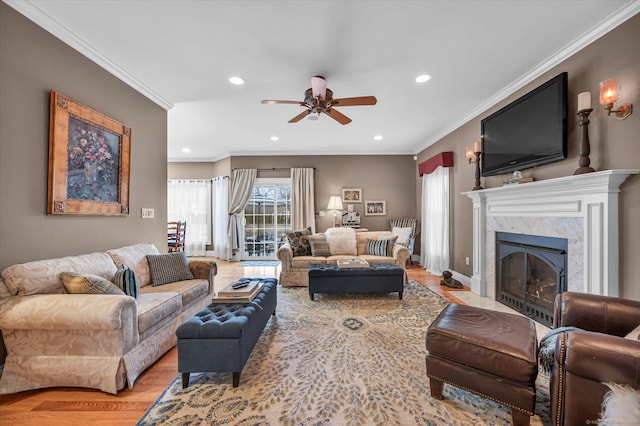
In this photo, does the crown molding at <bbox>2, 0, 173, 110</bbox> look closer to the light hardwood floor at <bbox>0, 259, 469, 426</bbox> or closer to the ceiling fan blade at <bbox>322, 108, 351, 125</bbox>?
the ceiling fan blade at <bbox>322, 108, 351, 125</bbox>

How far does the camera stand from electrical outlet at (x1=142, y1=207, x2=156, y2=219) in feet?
10.9

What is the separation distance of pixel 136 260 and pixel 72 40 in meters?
2.11

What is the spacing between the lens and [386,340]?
2.41m

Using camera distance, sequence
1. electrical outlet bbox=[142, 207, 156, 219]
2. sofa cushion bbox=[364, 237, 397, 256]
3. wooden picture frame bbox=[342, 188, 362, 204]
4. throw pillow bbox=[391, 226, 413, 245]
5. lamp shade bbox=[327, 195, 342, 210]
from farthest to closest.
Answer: wooden picture frame bbox=[342, 188, 362, 204] < lamp shade bbox=[327, 195, 342, 210] < throw pillow bbox=[391, 226, 413, 245] < sofa cushion bbox=[364, 237, 397, 256] < electrical outlet bbox=[142, 207, 156, 219]

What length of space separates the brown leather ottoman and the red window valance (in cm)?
339

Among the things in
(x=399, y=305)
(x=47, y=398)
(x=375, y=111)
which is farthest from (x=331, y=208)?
(x=47, y=398)

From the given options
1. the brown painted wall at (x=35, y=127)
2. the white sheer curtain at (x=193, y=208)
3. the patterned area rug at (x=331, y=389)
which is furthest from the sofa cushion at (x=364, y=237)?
the white sheer curtain at (x=193, y=208)

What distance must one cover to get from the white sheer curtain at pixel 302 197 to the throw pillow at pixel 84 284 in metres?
4.44

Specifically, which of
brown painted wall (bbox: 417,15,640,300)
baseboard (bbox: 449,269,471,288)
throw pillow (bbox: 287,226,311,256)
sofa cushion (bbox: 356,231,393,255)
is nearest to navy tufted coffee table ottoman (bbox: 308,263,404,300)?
throw pillow (bbox: 287,226,311,256)

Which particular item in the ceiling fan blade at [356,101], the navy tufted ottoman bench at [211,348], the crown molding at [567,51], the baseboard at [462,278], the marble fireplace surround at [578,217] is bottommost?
the baseboard at [462,278]

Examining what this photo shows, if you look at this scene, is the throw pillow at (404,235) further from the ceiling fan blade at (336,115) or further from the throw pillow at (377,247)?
the ceiling fan blade at (336,115)

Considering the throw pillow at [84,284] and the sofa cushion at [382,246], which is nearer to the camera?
the throw pillow at [84,284]

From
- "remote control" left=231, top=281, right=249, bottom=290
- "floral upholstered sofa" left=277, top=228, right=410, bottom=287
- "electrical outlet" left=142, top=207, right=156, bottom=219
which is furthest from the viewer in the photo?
"floral upholstered sofa" left=277, top=228, right=410, bottom=287

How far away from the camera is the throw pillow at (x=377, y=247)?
4379 millimetres
